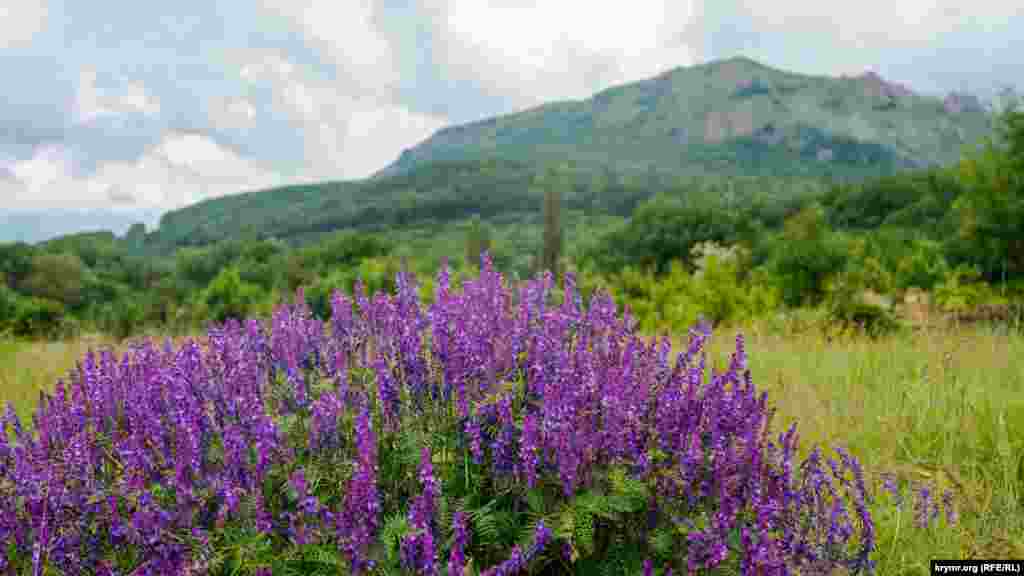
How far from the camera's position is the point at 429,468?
6.77ft

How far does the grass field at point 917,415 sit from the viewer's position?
340 centimetres

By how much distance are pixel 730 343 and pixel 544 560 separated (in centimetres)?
621

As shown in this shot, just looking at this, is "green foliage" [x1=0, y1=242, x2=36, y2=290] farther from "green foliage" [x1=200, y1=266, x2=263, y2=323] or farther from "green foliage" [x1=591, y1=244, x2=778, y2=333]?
"green foliage" [x1=591, y1=244, x2=778, y2=333]

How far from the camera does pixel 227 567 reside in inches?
92.6

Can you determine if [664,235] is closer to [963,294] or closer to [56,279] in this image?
[963,294]

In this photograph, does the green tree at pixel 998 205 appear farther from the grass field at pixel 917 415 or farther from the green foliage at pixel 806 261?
the grass field at pixel 917 415

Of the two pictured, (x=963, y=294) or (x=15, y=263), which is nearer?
(x=963, y=294)

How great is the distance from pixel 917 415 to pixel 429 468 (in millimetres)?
4141

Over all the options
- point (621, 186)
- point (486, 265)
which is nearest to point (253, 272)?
point (486, 265)

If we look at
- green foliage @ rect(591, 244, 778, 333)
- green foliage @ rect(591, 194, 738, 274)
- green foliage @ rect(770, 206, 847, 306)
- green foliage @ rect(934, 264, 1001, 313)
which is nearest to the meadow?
green foliage @ rect(934, 264, 1001, 313)

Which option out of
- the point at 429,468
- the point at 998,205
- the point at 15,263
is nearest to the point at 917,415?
the point at 429,468

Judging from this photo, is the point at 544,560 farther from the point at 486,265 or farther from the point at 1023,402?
the point at 1023,402

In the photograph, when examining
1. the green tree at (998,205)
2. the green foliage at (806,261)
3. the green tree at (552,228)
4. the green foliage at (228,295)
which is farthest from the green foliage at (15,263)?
the green tree at (998,205)

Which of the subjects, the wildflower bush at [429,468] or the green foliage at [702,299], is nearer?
the wildflower bush at [429,468]
